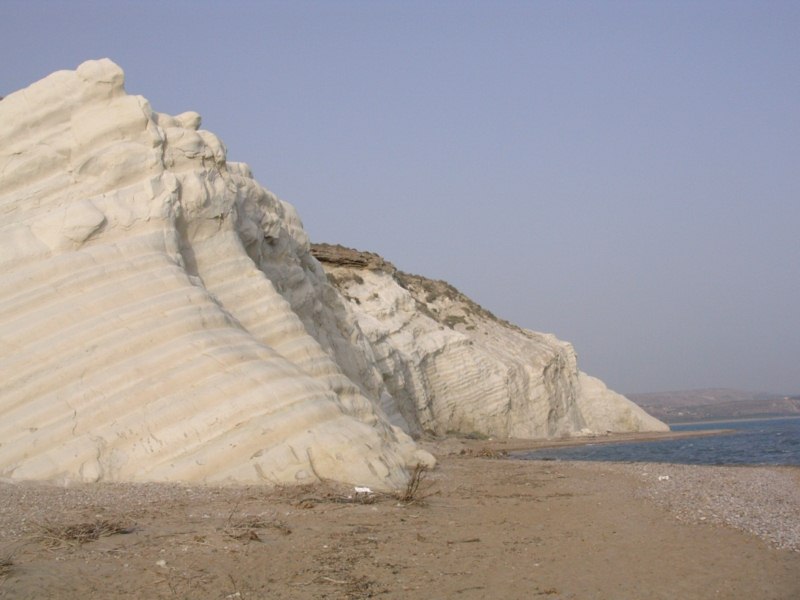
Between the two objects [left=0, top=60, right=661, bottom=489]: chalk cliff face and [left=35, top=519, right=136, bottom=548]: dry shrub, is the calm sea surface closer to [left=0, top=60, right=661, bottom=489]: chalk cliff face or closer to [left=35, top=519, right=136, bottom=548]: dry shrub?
[left=0, top=60, right=661, bottom=489]: chalk cliff face

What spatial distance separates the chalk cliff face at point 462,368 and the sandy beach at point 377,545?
1857 cm

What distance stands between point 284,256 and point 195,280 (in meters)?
5.91

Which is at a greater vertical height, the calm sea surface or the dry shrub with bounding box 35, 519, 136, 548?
the dry shrub with bounding box 35, 519, 136, 548

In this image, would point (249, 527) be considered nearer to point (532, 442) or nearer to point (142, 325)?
point (142, 325)

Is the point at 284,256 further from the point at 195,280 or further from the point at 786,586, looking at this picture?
the point at 786,586

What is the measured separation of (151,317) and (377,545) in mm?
5847

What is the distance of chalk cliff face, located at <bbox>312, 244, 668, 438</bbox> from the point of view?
3138cm

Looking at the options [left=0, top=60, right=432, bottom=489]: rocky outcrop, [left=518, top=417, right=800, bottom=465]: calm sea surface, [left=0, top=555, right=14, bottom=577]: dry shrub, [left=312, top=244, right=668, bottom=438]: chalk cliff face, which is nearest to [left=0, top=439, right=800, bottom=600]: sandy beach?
[left=0, top=555, right=14, bottom=577]: dry shrub

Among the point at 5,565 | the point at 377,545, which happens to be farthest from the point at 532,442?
the point at 5,565

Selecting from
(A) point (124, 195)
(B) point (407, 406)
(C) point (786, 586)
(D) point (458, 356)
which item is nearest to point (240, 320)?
(A) point (124, 195)

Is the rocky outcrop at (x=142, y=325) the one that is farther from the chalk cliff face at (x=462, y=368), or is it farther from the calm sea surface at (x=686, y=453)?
the chalk cliff face at (x=462, y=368)

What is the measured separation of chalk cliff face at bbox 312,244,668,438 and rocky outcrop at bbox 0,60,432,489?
1393 centimetres

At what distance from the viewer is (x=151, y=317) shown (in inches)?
470

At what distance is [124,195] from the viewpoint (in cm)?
1364
